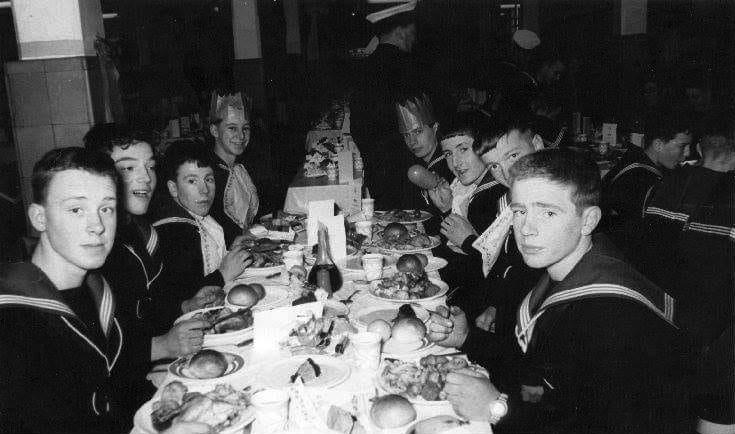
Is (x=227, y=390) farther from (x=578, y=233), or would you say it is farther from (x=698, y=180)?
(x=698, y=180)

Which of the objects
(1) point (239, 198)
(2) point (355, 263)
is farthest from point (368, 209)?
(2) point (355, 263)

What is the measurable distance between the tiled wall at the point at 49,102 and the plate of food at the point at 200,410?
3382 millimetres

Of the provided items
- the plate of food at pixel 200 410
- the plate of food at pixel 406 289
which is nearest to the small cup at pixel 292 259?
the plate of food at pixel 406 289

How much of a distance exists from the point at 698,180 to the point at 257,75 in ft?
27.2

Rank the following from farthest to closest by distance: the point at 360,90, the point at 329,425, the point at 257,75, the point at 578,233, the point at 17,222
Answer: the point at 257,75, the point at 360,90, the point at 17,222, the point at 578,233, the point at 329,425

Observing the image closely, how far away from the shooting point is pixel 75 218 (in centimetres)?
181

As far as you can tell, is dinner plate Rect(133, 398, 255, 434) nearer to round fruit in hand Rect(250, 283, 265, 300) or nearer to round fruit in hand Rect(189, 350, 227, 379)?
round fruit in hand Rect(189, 350, 227, 379)

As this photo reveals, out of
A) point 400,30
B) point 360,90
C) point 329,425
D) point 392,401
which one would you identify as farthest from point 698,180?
point 360,90

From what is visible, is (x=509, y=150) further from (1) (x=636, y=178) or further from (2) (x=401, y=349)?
(1) (x=636, y=178)

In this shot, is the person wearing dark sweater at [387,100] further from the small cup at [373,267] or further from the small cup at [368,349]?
the small cup at [368,349]

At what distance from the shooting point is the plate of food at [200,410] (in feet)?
5.06

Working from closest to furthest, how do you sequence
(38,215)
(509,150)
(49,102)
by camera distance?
(38,215), (509,150), (49,102)

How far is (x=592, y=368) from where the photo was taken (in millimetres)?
1669

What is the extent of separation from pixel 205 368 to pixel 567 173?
1.43 metres
